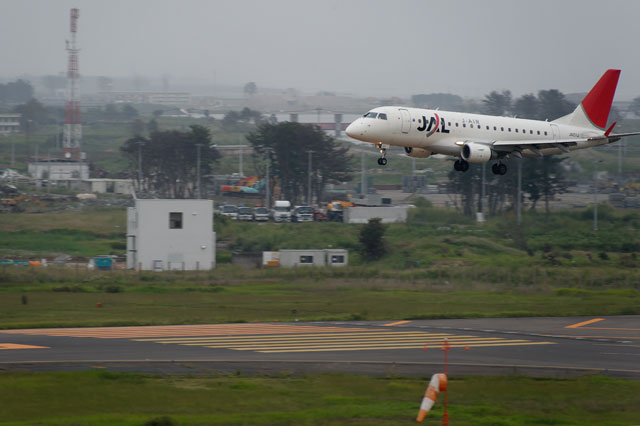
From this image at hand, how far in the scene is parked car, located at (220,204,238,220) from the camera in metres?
110

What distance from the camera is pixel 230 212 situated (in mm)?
114312

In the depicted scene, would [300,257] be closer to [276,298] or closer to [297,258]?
[297,258]

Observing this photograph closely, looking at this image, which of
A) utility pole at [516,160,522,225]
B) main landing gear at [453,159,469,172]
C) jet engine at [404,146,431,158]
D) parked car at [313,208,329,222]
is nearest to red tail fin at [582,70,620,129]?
main landing gear at [453,159,469,172]

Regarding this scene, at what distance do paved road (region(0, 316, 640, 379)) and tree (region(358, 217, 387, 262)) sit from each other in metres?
35.4

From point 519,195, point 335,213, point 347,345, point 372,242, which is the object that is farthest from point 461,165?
point 335,213

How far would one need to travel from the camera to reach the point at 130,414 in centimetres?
2603

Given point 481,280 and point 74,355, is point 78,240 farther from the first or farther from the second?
point 74,355

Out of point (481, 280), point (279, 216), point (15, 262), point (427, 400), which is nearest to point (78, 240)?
point (15, 262)

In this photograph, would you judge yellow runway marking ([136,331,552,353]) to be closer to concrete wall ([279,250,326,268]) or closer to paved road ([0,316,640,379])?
paved road ([0,316,640,379])

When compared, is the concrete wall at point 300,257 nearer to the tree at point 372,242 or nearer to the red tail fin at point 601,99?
the tree at point 372,242

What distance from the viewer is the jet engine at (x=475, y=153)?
175 ft

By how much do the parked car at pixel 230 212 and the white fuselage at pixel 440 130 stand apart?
183 feet

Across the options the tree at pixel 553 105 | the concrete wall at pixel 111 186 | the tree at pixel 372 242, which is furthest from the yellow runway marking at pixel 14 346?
the tree at pixel 553 105

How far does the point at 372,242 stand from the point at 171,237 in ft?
67.7
